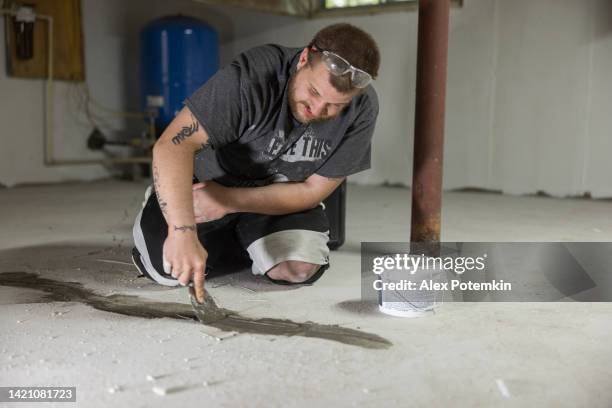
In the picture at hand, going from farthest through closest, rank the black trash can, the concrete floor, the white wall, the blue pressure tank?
the blue pressure tank
the white wall
the black trash can
the concrete floor

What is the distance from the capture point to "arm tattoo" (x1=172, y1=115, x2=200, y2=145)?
137 cm

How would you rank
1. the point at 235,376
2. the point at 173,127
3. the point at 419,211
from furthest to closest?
the point at 419,211 → the point at 173,127 → the point at 235,376

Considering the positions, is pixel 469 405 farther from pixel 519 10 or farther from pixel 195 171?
pixel 519 10

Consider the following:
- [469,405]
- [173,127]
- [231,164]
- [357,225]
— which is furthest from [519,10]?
[469,405]

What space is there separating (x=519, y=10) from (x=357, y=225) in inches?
85.9

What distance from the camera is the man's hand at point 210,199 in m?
1.67

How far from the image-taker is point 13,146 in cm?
443

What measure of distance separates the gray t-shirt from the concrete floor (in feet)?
1.16

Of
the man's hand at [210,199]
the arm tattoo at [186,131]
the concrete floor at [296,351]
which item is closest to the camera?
the concrete floor at [296,351]

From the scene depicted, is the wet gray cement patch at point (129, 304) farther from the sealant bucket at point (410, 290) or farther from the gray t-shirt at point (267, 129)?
the gray t-shirt at point (267, 129)

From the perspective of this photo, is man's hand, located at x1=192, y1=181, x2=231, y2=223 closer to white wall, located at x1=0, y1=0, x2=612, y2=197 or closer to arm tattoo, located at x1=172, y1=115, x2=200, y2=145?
arm tattoo, located at x1=172, y1=115, x2=200, y2=145

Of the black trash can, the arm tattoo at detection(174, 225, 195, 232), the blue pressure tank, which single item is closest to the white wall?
the blue pressure tank

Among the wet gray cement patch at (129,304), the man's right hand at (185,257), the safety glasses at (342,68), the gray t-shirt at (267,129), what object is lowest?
the wet gray cement patch at (129,304)

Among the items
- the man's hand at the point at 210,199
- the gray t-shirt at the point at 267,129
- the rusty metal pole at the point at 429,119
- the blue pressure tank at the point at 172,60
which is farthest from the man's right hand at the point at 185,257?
the blue pressure tank at the point at 172,60
